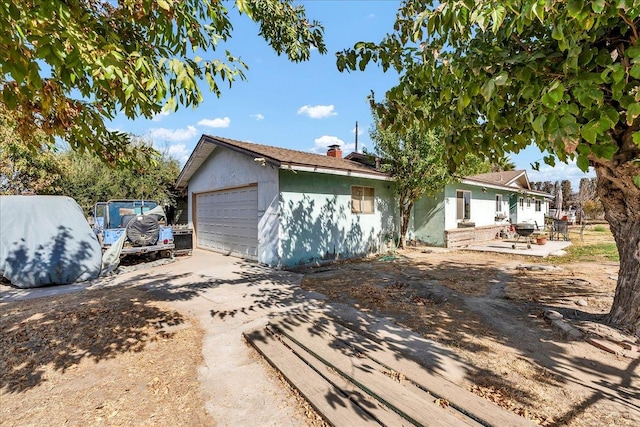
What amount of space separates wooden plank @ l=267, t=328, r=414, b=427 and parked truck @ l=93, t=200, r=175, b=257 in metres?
7.61

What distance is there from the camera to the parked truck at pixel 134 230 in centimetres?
910

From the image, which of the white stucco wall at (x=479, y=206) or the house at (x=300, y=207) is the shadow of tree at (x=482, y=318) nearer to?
the house at (x=300, y=207)

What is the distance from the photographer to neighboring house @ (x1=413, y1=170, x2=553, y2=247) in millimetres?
13711

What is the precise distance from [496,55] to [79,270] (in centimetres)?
912

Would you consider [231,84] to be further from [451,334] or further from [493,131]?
[451,334]

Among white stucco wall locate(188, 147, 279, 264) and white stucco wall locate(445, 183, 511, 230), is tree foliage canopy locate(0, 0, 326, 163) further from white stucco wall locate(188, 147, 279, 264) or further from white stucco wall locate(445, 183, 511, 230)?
white stucco wall locate(445, 183, 511, 230)

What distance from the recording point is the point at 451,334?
4.21 meters

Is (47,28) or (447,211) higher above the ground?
(47,28)

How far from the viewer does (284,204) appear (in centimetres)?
916

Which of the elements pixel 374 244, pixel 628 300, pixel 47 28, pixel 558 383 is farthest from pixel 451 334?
pixel 374 244

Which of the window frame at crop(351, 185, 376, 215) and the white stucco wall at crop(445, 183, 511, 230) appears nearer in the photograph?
the window frame at crop(351, 185, 376, 215)

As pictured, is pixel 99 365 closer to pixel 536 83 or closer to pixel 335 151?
pixel 536 83

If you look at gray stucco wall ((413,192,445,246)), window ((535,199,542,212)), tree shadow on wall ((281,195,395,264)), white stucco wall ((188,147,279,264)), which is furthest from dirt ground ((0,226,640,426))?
window ((535,199,542,212))

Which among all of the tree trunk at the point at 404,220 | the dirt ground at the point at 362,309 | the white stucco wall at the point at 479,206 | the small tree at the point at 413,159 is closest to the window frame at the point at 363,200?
the small tree at the point at 413,159
